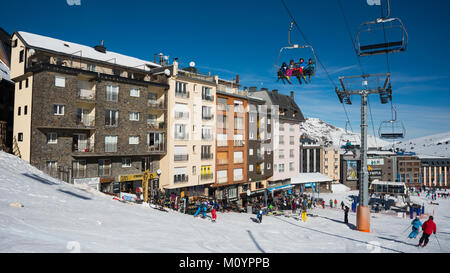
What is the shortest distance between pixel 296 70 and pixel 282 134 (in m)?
36.7

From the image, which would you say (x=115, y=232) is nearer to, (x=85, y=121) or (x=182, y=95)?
(x=85, y=121)

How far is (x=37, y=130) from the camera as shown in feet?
90.5

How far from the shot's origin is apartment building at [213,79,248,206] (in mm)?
43188

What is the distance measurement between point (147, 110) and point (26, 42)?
1349cm

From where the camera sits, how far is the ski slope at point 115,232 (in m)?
11.2

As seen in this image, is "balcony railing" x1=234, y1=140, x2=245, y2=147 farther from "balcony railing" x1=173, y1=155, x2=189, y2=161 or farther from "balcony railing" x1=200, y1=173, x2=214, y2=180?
"balcony railing" x1=173, y1=155, x2=189, y2=161

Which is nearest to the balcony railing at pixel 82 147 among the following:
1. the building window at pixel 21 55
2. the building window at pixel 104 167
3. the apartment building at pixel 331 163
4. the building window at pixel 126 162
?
the building window at pixel 104 167

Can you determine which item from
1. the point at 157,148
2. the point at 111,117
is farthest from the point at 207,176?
the point at 111,117

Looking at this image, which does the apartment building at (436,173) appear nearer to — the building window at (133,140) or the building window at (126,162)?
the building window at (133,140)

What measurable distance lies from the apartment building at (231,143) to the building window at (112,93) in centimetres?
1485

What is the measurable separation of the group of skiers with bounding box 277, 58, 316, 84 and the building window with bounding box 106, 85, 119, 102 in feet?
64.9

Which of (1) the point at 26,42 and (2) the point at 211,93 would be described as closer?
(1) the point at 26,42
